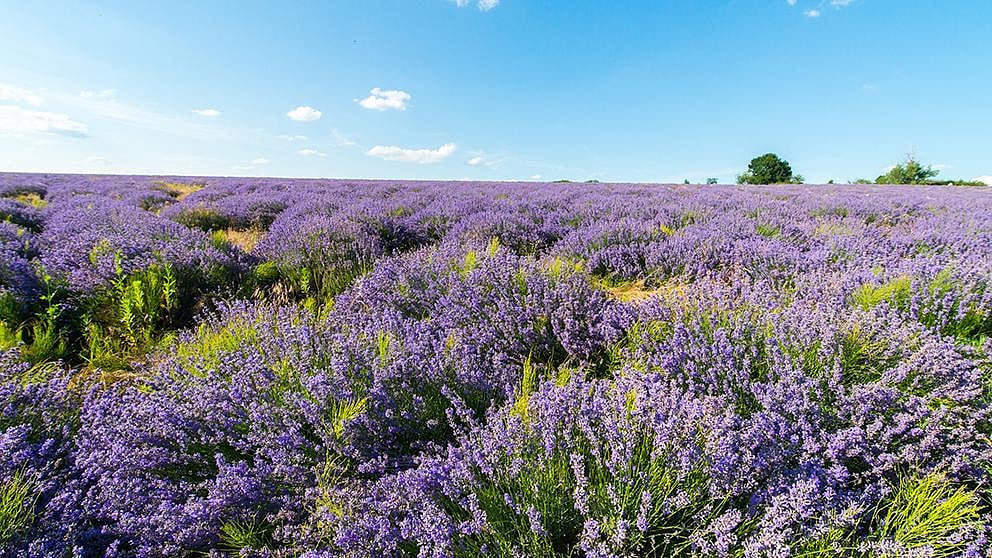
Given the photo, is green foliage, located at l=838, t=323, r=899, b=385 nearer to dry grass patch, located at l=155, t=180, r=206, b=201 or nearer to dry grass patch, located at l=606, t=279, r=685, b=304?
dry grass patch, located at l=606, t=279, r=685, b=304

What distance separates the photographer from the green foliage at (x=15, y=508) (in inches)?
44.2

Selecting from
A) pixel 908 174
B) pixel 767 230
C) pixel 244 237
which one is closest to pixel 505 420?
pixel 767 230

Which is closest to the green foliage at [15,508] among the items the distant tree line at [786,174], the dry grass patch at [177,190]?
the dry grass patch at [177,190]

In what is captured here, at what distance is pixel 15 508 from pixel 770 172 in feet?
149

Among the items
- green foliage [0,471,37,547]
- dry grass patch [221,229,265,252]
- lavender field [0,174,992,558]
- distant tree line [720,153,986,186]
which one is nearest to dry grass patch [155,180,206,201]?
dry grass patch [221,229,265,252]

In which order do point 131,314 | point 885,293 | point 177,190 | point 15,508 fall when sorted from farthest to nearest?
point 177,190
point 131,314
point 885,293
point 15,508

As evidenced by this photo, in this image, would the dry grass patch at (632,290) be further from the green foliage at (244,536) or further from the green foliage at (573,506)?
the green foliage at (244,536)

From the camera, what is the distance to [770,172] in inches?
1464

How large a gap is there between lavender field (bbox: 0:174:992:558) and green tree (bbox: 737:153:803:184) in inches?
1616

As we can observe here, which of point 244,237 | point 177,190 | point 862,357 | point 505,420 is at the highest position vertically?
point 177,190

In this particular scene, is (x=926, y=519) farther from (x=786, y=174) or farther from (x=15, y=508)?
(x=786, y=174)

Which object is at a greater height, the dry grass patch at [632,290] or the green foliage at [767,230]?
the green foliage at [767,230]

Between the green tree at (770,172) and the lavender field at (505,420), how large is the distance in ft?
135

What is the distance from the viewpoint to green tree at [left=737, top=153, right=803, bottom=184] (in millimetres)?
36781
